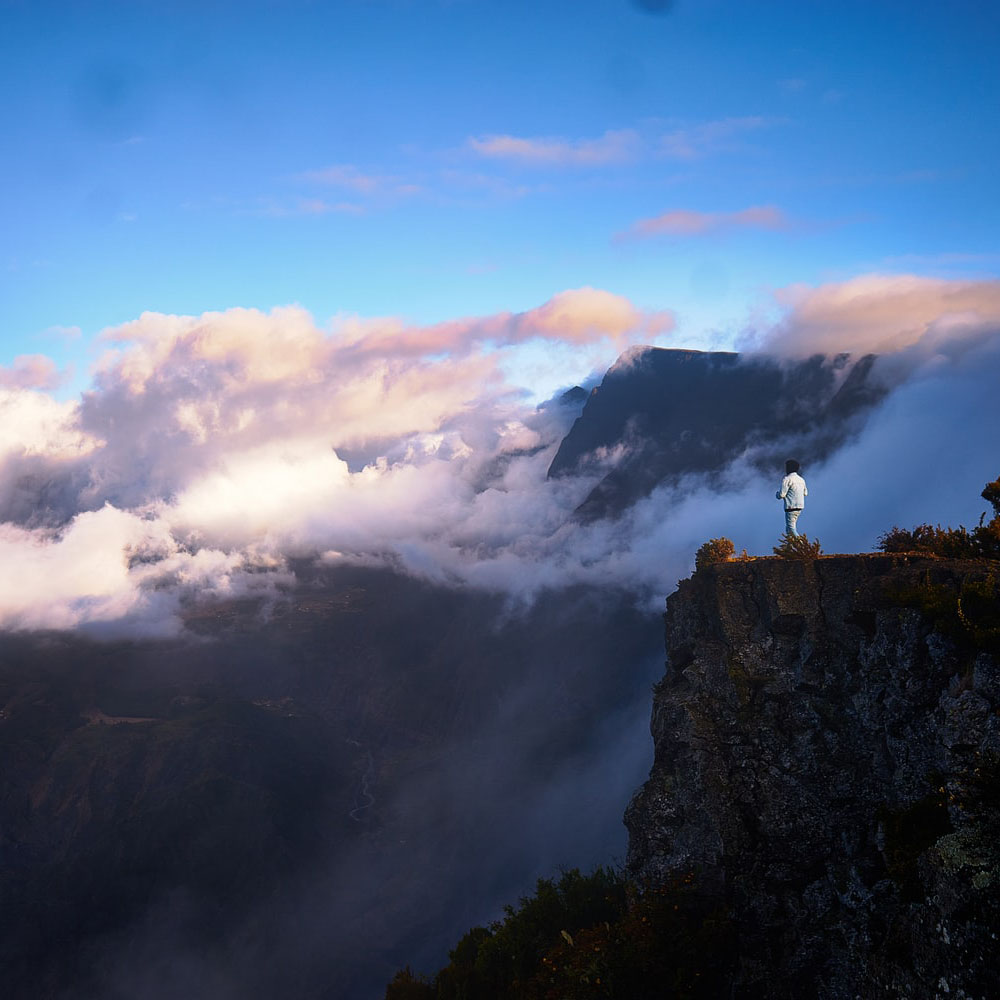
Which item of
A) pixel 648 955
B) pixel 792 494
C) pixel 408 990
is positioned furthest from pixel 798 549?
pixel 408 990

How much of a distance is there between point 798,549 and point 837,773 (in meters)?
9.08

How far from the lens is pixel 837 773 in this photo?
27984 millimetres

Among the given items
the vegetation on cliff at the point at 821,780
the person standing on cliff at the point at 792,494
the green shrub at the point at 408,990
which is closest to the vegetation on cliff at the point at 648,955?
the vegetation on cliff at the point at 821,780

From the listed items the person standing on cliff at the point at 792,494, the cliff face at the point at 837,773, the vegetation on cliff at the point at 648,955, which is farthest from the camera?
the person standing on cliff at the point at 792,494

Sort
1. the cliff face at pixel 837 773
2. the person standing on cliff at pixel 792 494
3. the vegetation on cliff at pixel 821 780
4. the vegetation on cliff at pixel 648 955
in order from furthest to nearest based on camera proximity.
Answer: the person standing on cliff at pixel 792 494 → the vegetation on cliff at pixel 648 955 → the vegetation on cliff at pixel 821 780 → the cliff face at pixel 837 773

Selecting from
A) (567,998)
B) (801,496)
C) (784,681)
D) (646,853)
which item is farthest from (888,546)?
(567,998)

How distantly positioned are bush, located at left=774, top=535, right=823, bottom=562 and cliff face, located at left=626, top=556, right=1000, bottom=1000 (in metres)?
0.61

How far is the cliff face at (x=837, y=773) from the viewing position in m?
19.1

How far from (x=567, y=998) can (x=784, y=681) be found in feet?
48.8

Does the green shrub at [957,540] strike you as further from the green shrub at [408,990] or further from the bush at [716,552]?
the green shrub at [408,990]

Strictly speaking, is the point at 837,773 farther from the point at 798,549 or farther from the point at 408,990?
the point at 408,990

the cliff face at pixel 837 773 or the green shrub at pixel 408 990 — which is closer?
the cliff face at pixel 837 773

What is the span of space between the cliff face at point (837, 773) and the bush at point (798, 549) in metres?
0.61

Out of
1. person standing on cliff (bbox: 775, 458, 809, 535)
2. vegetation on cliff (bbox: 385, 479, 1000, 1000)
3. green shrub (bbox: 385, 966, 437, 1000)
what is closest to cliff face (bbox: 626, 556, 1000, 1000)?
vegetation on cliff (bbox: 385, 479, 1000, 1000)
